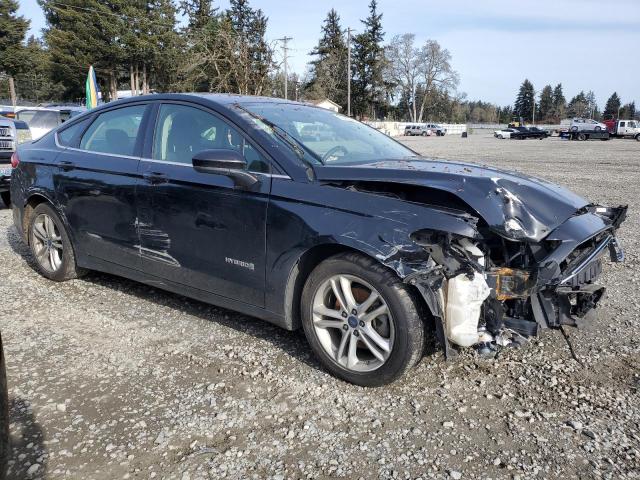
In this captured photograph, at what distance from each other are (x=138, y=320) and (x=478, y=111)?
138m

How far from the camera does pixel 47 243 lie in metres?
4.94

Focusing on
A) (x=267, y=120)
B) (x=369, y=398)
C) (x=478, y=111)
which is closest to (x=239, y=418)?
(x=369, y=398)

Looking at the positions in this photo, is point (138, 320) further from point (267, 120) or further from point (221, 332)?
point (267, 120)

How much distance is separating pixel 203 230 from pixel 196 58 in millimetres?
25161

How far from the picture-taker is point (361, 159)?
3611 mm

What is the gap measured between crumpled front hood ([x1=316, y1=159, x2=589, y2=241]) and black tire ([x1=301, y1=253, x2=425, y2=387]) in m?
0.51

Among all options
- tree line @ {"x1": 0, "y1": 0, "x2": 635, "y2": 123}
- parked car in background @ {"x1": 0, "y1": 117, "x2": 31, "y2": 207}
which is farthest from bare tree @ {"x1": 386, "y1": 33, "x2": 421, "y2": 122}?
parked car in background @ {"x1": 0, "y1": 117, "x2": 31, "y2": 207}

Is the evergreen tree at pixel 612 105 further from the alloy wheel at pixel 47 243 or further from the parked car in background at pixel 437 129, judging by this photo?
the alloy wheel at pixel 47 243

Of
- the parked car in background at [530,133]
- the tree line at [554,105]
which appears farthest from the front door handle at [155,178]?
the tree line at [554,105]

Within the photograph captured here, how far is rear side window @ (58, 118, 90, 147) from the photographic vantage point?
15.3 feet

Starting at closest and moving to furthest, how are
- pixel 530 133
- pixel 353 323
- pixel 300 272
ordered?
1. pixel 353 323
2. pixel 300 272
3. pixel 530 133

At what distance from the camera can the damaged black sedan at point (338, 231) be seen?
2.80 meters

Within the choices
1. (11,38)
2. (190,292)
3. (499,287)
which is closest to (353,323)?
(499,287)

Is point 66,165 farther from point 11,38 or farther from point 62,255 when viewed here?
point 11,38
